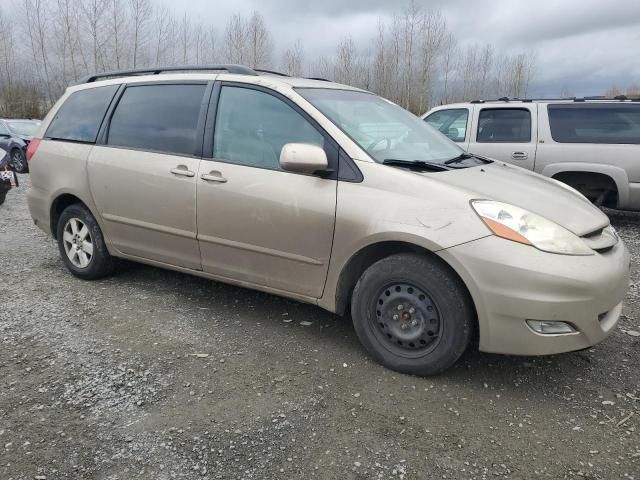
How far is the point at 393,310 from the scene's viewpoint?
120 inches

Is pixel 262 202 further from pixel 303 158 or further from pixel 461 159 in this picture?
pixel 461 159

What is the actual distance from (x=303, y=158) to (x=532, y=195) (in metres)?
1.41

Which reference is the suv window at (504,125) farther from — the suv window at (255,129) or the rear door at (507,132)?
the suv window at (255,129)

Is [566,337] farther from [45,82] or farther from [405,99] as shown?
[45,82]

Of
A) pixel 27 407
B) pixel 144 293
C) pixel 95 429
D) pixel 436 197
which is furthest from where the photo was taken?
pixel 144 293

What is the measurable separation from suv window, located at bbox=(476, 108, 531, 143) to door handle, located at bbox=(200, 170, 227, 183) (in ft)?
16.8

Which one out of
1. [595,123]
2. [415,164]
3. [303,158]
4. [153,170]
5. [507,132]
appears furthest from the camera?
[507,132]

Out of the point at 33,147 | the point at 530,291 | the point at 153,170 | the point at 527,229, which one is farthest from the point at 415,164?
the point at 33,147

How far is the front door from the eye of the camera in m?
3.21

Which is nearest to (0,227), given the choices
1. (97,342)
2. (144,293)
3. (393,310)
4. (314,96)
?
(144,293)

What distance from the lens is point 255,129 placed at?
139 inches

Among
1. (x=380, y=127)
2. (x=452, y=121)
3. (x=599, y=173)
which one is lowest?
(x=599, y=173)

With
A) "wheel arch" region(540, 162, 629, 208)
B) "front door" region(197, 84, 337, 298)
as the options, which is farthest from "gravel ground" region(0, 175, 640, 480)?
"wheel arch" region(540, 162, 629, 208)

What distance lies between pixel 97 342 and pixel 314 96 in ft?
7.26
